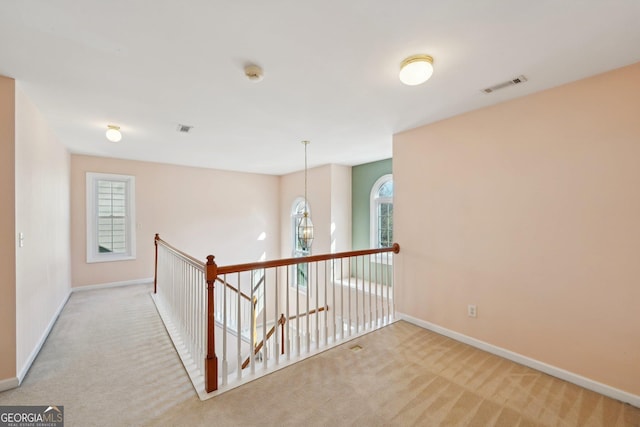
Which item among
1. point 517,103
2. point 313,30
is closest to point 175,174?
point 313,30

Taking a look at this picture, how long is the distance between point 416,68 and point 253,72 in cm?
118

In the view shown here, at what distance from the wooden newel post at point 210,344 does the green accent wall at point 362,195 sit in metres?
3.71

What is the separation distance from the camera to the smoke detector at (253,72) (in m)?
1.95

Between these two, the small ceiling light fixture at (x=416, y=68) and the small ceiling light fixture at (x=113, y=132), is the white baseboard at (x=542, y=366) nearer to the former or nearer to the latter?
the small ceiling light fixture at (x=416, y=68)

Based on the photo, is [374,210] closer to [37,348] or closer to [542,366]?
[542,366]

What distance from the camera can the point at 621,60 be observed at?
187 centimetres

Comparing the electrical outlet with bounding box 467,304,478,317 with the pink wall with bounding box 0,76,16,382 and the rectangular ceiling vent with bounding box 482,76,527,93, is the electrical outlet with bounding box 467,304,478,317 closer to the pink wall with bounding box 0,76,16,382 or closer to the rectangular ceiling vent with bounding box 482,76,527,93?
the rectangular ceiling vent with bounding box 482,76,527,93

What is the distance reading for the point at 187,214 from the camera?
5.65 metres

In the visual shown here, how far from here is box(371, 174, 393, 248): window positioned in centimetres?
496

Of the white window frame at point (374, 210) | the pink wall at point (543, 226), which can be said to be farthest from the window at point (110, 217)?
the pink wall at point (543, 226)

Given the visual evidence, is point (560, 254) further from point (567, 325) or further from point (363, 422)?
point (363, 422)

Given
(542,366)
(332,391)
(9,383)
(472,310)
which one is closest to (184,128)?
(9,383)

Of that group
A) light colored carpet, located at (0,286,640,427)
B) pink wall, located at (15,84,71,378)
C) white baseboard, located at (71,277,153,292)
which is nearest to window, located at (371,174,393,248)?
light colored carpet, located at (0,286,640,427)

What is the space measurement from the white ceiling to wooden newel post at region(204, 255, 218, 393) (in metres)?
1.47
